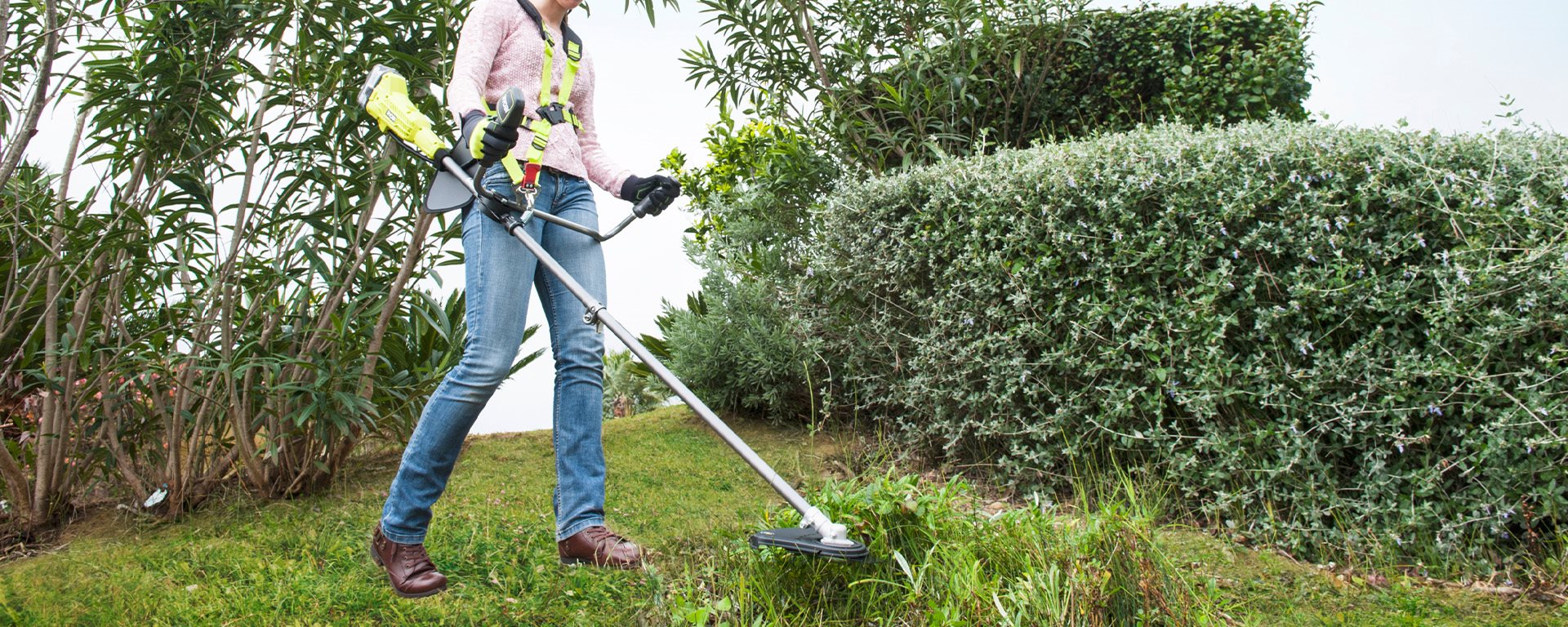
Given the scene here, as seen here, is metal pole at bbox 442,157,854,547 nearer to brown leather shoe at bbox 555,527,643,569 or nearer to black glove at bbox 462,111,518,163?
black glove at bbox 462,111,518,163

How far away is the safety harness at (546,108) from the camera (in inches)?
105

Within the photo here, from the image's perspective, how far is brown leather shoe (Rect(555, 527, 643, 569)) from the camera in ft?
9.32

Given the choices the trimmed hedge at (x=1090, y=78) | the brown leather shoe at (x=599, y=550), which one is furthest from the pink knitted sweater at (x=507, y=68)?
the trimmed hedge at (x=1090, y=78)

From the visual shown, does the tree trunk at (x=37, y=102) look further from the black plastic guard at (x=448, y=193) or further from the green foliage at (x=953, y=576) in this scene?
the green foliage at (x=953, y=576)

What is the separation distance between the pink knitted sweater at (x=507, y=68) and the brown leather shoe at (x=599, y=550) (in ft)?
3.39

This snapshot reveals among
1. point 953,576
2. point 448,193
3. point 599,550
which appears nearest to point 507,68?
point 448,193

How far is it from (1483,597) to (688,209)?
547 centimetres

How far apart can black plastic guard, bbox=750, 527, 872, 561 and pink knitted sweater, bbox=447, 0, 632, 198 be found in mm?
1180

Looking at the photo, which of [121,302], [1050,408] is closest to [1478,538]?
[1050,408]

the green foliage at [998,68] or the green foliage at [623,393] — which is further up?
the green foliage at [998,68]

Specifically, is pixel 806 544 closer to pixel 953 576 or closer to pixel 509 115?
pixel 953 576

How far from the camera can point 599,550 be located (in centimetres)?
285

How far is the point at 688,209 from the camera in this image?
296 inches

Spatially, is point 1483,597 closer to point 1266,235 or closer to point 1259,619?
point 1259,619
